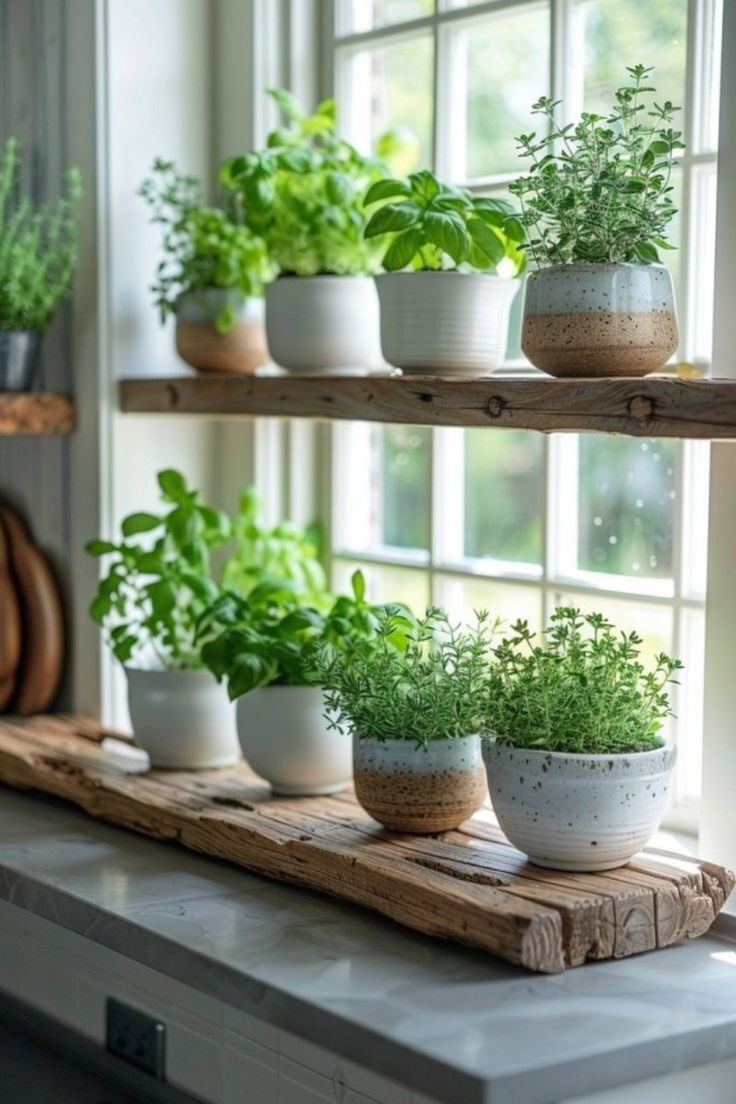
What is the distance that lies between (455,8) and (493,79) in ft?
→ 0.33

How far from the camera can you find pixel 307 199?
1812 millimetres

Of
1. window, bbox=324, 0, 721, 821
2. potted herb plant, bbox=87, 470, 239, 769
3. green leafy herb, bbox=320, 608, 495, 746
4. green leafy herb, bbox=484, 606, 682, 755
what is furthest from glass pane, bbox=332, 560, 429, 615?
green leafy herb, bbox=484, 606, 682, 755

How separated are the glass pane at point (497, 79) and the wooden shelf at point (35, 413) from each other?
23.6 inches

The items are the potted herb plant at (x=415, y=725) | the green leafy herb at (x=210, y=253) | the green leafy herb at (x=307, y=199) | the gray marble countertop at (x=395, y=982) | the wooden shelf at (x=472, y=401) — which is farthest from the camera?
the green leafy herb at (x=210, y=253)

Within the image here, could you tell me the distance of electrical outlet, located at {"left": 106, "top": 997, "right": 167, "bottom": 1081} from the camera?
148 cm

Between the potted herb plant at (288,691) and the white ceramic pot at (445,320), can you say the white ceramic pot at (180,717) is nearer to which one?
the potted herb plant at (288,691)

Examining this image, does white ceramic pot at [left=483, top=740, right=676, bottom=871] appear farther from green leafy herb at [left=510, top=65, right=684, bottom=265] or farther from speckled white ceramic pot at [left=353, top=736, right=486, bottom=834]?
green leafy herb at [left=510, top=65, right=684, bottom=265]

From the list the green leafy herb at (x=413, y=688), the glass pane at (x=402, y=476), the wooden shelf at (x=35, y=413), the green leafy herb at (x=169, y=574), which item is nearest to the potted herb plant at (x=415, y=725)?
the green leafy herb at (x=413, y=688)

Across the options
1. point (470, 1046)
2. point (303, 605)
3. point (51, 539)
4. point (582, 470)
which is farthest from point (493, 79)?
point (470, 1046)

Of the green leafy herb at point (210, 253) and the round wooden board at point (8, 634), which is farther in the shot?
the round wooden board at point (8, 634)

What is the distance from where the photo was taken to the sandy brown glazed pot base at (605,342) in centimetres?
143

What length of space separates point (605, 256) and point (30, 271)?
2.88ft

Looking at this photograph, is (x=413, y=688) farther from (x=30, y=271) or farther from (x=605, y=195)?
(x=30, y=271)

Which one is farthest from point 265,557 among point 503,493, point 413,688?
point 503,493
